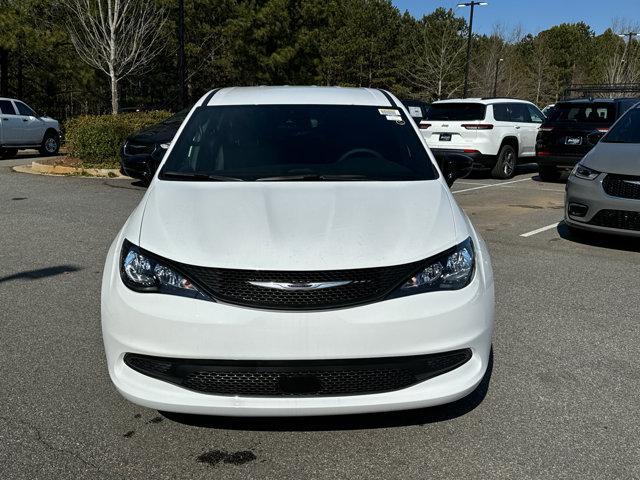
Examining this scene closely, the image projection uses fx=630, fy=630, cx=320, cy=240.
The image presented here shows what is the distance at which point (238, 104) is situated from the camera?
427 centimetres

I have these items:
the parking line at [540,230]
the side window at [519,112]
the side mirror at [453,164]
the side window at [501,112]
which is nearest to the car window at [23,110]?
the side window at [501,112]

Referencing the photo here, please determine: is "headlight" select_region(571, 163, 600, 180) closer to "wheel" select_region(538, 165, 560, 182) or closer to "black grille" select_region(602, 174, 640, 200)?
"black grille" select_region(602, 174, 640, 200)

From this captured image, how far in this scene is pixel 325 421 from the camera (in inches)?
119

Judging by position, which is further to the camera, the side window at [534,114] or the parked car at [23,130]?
the parked car at [23,130]

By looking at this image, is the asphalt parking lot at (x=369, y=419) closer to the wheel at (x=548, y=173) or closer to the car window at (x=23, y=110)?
the wheel at (x=548, y=173)

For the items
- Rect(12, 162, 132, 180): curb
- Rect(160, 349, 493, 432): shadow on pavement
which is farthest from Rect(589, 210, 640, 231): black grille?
Rect(12, 162, 132, 180): curb

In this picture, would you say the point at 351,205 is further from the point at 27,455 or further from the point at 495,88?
the point at 495,88

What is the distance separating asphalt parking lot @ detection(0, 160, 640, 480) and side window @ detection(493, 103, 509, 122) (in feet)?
27.6

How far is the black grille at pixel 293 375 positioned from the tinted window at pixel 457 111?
11.3 metres

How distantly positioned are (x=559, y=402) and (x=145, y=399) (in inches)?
82.8

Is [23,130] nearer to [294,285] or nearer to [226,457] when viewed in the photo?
[226,457]

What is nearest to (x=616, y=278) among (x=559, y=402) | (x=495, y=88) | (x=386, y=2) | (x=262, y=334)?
(x=559, y=402)

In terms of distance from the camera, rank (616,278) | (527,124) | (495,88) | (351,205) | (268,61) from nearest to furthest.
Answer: (351,205), (616,278), (527,124), (268,61), (495,88)

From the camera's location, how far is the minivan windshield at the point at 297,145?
373 cm
